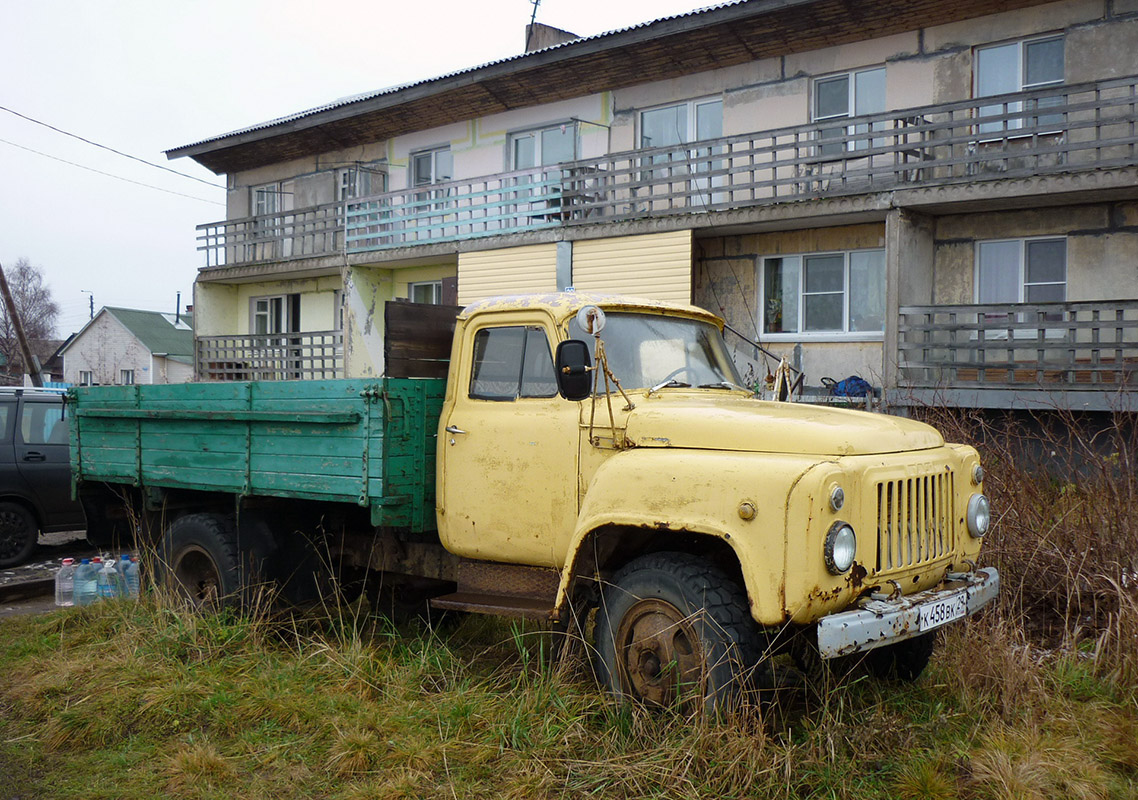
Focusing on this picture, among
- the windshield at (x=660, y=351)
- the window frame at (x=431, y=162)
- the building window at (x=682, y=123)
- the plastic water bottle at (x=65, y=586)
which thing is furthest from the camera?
the window frame at (x=431, y=162)

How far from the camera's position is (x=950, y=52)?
14922 millimetres

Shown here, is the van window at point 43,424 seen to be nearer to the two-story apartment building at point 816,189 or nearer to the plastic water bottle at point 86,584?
the plastic water bottle at point 86,584

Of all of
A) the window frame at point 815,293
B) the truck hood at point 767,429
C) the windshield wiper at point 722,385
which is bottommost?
the truck hood at point 767,429

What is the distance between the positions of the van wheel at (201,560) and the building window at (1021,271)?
1163 centimetres

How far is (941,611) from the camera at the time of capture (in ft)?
15.1

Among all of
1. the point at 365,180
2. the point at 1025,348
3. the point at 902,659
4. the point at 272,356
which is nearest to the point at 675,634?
the point at 902,659

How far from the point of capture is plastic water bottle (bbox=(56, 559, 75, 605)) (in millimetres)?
8180

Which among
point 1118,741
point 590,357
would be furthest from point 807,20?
point 1118,741

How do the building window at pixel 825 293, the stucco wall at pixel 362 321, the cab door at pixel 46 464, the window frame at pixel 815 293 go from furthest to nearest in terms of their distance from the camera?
the stucco wall at pixel 362 321, the building window at pixel 825 293, the window frame at pixel 815 293, the cab door at pixel 46 464

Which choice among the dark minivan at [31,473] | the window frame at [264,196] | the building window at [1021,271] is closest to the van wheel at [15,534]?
the dark minivan at [31,473]

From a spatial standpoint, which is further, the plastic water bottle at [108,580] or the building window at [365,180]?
the building window at [365,180]

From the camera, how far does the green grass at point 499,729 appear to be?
4.27 meters

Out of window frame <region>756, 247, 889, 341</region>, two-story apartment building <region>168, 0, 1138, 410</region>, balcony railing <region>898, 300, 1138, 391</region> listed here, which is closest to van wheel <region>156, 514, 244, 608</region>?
two-story apartment building <region>168, 0, 1138, 410</region>

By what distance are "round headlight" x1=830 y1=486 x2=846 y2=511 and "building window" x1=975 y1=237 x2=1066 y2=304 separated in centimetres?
1130
